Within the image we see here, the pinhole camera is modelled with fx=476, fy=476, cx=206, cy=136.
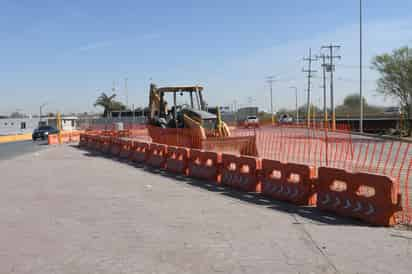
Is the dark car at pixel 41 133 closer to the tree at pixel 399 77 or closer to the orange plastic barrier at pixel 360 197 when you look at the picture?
the tree at pixel 399 77

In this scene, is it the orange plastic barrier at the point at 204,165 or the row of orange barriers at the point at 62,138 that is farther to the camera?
the row of orange barriers at the point at 62,138

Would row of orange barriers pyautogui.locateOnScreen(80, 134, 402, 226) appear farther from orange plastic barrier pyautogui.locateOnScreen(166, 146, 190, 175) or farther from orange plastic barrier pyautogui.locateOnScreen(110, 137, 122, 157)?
orange plastic barrier pyautogui.locateOnScreen(110, 137, 122, 157)

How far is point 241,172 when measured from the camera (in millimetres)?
12375

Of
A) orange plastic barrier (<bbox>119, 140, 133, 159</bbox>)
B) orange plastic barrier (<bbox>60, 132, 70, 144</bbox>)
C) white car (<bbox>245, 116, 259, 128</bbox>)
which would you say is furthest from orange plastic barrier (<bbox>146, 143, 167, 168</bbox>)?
orange plastic barrier (<bbox>60, 132, 70, 144</bbox>)

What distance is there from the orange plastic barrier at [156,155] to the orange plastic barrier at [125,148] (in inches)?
129

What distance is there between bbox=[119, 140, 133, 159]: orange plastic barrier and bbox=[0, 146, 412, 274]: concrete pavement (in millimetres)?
10035

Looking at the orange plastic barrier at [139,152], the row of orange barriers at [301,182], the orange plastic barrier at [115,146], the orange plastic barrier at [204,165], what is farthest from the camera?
the orange plastic barrier at [115,146]

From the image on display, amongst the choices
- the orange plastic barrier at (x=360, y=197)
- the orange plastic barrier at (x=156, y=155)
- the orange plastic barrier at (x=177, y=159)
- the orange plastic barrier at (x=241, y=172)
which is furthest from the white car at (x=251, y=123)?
the orange plastic barrier at (x=360, y=197)

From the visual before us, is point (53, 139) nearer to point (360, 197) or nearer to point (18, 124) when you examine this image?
point (360, 197)

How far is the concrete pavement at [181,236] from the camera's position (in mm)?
6148

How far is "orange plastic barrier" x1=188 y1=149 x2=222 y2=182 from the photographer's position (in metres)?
13.7

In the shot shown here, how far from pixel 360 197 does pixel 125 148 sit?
53.1 ft

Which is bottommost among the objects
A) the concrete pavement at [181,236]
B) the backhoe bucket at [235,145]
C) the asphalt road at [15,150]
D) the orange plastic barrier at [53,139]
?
the asphalt road at [15,150]

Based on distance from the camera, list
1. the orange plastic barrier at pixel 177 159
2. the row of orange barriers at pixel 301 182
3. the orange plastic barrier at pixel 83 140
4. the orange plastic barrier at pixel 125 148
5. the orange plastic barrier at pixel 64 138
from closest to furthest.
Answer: the row of orange barriers at pixel 301 182 → the orange plastic barrier at pixel 177 159 → the orange plastic barrier at pixel 125 148 → the orange plastic barrier at pixel 83 140 → the orange plastic barrier at pixel 64 138
